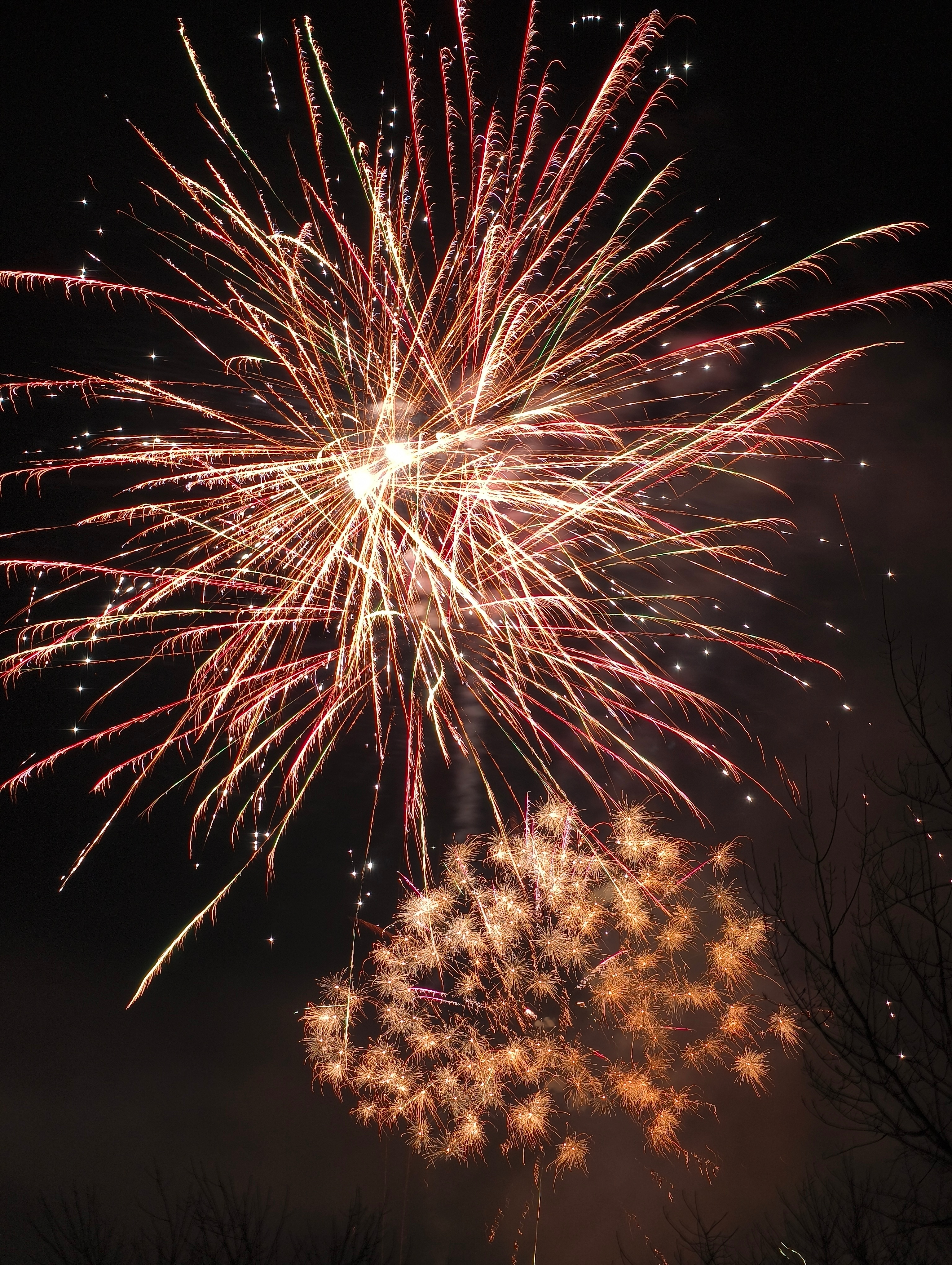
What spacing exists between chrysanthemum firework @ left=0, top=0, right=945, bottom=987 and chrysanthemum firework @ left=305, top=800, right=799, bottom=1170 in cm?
72

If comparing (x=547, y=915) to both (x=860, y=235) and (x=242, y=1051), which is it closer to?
(x=242, y=1051)

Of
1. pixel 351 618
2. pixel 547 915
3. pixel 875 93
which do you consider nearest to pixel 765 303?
pixel 875 93

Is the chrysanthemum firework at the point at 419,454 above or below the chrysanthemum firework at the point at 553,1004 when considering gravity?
above

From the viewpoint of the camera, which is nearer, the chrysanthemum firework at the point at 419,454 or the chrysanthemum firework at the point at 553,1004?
the chrysanthemum firework at the point at 419,454

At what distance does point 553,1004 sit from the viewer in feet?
18.3

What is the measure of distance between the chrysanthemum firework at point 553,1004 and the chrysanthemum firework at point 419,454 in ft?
2.36

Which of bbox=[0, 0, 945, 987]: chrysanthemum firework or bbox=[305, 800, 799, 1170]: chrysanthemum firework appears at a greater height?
bbox=[0, 0, 945, 987]: chrysanthemum firework

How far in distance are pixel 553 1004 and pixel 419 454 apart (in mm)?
3971

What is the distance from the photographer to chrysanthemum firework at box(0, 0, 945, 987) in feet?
17.1

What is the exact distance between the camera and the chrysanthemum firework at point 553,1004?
18.0ft

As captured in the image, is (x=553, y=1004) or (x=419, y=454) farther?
(x=553, y=1004)

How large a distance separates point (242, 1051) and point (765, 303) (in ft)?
21.9

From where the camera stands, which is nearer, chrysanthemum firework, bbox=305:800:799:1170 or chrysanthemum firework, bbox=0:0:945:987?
chrysanthemum firework, bbox=0:0:945:987

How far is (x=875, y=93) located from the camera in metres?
5.71
